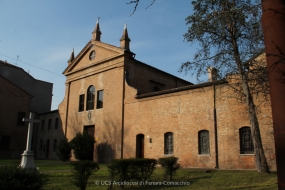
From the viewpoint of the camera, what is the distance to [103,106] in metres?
25.5

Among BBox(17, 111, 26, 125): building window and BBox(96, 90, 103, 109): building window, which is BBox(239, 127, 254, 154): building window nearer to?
BBox(96, 90, 103, 109): building window

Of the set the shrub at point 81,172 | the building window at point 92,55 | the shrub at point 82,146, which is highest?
the building window at point 92,55

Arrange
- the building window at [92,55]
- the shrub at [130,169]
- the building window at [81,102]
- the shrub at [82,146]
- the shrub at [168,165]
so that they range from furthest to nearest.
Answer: the building window at [81,102]
the building window at [92,55]
the shrub at [82,146]
the shrub at [168,165]
the shrub at [130,169]

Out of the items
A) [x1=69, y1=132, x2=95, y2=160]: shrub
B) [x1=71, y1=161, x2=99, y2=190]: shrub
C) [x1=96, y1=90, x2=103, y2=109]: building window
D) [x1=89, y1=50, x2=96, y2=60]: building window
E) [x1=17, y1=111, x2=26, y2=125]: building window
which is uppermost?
[x1=89, y1=50, x2=96, y2=60]: building window

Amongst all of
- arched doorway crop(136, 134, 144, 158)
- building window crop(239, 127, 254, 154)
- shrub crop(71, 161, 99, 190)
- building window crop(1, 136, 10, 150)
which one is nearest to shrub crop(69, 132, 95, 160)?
arched doorway crop(136, 134, 144, 158)

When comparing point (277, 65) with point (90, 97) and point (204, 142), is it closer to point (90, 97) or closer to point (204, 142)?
point (204, 142)

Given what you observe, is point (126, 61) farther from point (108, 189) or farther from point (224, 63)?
point (108, 189)

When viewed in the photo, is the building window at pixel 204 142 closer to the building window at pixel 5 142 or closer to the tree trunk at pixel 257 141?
the tree trunk at pixel 257 141

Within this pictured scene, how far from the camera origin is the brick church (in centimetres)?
1631

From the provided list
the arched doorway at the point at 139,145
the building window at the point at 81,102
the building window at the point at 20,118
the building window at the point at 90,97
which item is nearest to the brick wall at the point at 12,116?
the building window at the point at 20,118

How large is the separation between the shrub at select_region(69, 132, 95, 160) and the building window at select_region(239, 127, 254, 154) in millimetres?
13734

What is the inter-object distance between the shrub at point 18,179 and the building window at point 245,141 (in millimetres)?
12554

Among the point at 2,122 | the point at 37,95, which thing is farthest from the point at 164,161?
the point at 37,95

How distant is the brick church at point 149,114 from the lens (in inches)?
642
